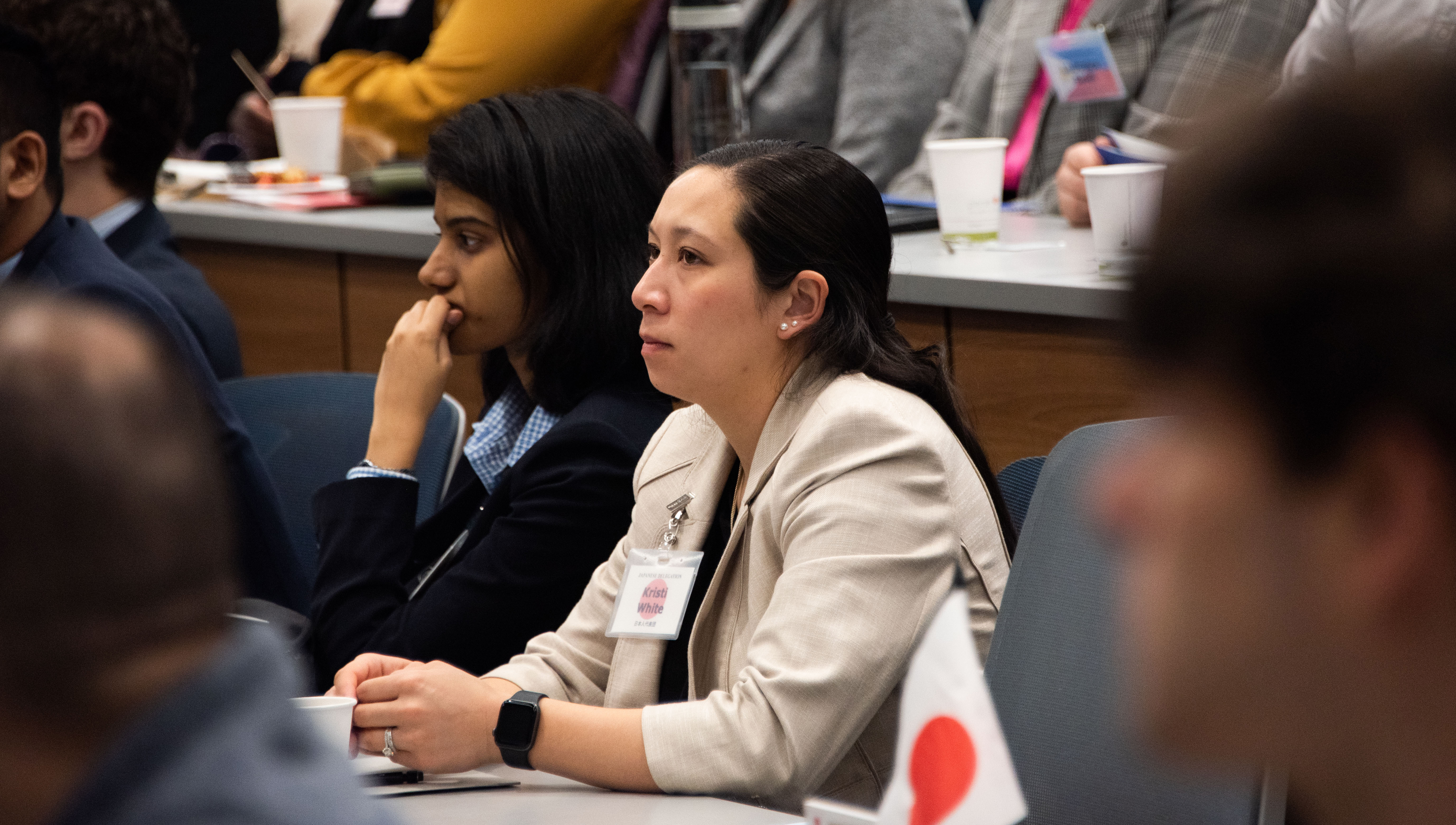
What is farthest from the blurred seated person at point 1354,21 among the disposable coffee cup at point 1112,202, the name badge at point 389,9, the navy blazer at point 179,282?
the name badge at point 389,9

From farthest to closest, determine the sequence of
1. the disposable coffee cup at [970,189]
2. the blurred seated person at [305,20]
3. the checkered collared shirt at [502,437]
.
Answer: the blurred seated person at [305,20]
the disposable coffee cup at [970,189]
the checkered collared shirt at [502,437]

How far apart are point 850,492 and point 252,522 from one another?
1.07m

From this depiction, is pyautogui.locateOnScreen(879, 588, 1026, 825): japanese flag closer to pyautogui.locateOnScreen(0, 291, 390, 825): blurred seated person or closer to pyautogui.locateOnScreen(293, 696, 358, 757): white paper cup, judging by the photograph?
pyautogui.locateOnScreen(0, 291, 390, 825): blurred seated person

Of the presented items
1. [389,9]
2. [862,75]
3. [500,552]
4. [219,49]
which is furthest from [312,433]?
[219,49]

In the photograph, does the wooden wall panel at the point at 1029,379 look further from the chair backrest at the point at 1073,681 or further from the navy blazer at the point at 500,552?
the chair backrest at the point at 1073,681

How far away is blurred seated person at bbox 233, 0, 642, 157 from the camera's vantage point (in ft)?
12.5

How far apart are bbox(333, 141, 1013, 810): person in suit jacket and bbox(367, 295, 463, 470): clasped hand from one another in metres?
0.45

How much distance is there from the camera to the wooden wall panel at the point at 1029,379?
224 centimetres

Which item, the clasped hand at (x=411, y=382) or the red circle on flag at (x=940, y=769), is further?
the clasped hand at (x=411, y=382)

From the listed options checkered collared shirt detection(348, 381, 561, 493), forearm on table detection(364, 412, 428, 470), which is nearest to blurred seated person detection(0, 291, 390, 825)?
checkered collared shirt detection(348, 381, 561, 493)

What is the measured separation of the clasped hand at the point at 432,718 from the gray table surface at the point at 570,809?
0.06m

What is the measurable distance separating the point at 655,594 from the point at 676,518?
10 cm

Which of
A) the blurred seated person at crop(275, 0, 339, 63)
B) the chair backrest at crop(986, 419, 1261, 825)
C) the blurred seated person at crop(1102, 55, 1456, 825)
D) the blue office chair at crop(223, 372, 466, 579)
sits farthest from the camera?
the blurred seated person at crop(275, 0, 339, 63)

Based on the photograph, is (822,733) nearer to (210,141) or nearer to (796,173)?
(796,173)
